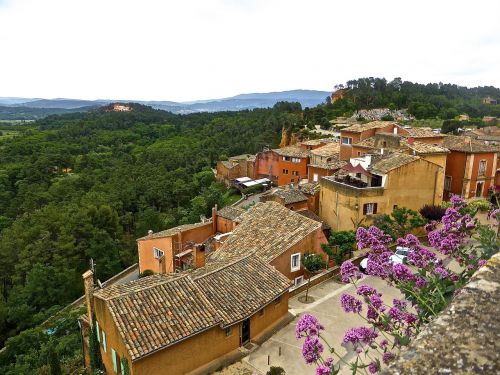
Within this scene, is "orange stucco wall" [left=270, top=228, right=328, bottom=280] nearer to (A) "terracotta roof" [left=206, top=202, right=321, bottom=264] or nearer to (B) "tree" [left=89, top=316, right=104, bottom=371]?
(A) "terracotta roof" [left=206, top=202, right=321, bottom=264]

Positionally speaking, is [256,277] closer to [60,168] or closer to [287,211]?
[287,211]

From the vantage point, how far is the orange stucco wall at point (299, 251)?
20.1 metres

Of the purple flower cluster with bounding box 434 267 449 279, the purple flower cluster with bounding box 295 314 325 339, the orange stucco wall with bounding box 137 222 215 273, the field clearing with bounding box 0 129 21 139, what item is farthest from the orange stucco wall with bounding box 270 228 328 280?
the field clearing with bounding box 0 129 21 139

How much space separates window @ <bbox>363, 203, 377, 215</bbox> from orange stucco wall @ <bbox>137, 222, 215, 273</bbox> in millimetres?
11036

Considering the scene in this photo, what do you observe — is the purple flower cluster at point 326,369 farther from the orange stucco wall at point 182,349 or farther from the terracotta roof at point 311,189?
the terracotta roof at point 311,189

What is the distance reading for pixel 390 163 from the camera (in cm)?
2781

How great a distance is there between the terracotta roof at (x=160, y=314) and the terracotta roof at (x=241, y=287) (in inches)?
18.7

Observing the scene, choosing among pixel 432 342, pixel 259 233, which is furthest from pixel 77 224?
pixel 432 342

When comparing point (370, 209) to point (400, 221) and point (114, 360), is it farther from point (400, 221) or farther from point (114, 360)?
point (114, 360)

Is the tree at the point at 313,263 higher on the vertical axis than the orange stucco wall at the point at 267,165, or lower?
higher

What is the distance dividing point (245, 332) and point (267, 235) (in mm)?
7211

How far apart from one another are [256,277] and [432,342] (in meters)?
14.9

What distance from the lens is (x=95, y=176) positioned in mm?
78062

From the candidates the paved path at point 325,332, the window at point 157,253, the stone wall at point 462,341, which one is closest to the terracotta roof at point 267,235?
the paved path at point 325,332
